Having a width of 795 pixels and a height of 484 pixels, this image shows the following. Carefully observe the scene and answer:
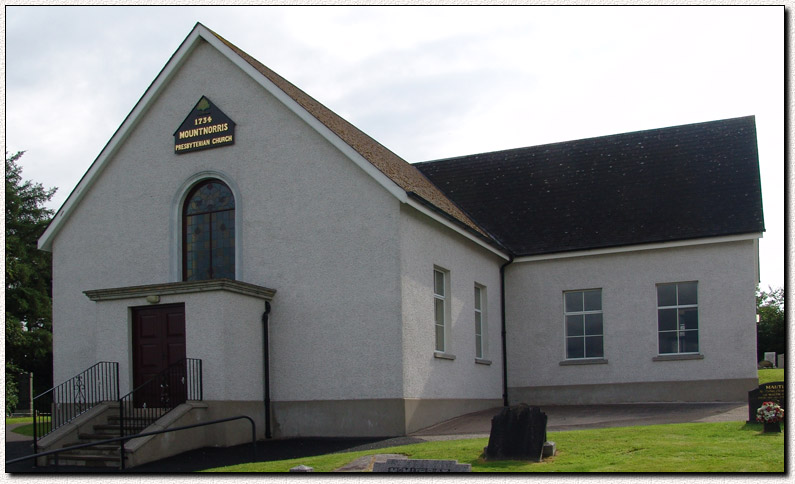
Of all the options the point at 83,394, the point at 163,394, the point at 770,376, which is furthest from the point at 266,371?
the point at 770,376

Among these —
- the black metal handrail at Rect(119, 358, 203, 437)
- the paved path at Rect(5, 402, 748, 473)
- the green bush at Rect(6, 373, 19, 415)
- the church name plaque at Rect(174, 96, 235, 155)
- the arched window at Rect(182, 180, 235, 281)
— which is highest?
the church name plaque at Rect(174, 96, 235, 155)

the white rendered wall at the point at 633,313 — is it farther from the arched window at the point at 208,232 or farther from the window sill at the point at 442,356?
the arched window at the point at 208,232

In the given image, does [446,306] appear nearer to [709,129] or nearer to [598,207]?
[598,207]

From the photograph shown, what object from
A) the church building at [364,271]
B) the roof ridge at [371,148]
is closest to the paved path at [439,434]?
the church building at [364,271]

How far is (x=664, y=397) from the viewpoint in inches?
862

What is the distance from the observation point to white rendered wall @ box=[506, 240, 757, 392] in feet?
70.2

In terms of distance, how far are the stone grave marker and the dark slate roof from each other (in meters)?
10.1

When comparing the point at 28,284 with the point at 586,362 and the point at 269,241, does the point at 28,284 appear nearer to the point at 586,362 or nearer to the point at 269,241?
the point at 269,241

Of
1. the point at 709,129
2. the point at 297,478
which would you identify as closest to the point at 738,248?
the point at 709,129

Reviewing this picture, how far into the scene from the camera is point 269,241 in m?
19.0

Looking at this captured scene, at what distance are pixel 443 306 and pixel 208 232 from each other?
564 cm

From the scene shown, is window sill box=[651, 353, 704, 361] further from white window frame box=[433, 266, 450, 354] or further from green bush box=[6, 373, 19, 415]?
green bush box=[6, 373, 19, 415]

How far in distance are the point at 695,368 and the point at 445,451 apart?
10.1 meters

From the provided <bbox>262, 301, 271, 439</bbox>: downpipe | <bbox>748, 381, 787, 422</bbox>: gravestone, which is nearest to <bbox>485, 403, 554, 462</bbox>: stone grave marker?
<bbox>748, 381, 787, 422</bbox>: gravestone
